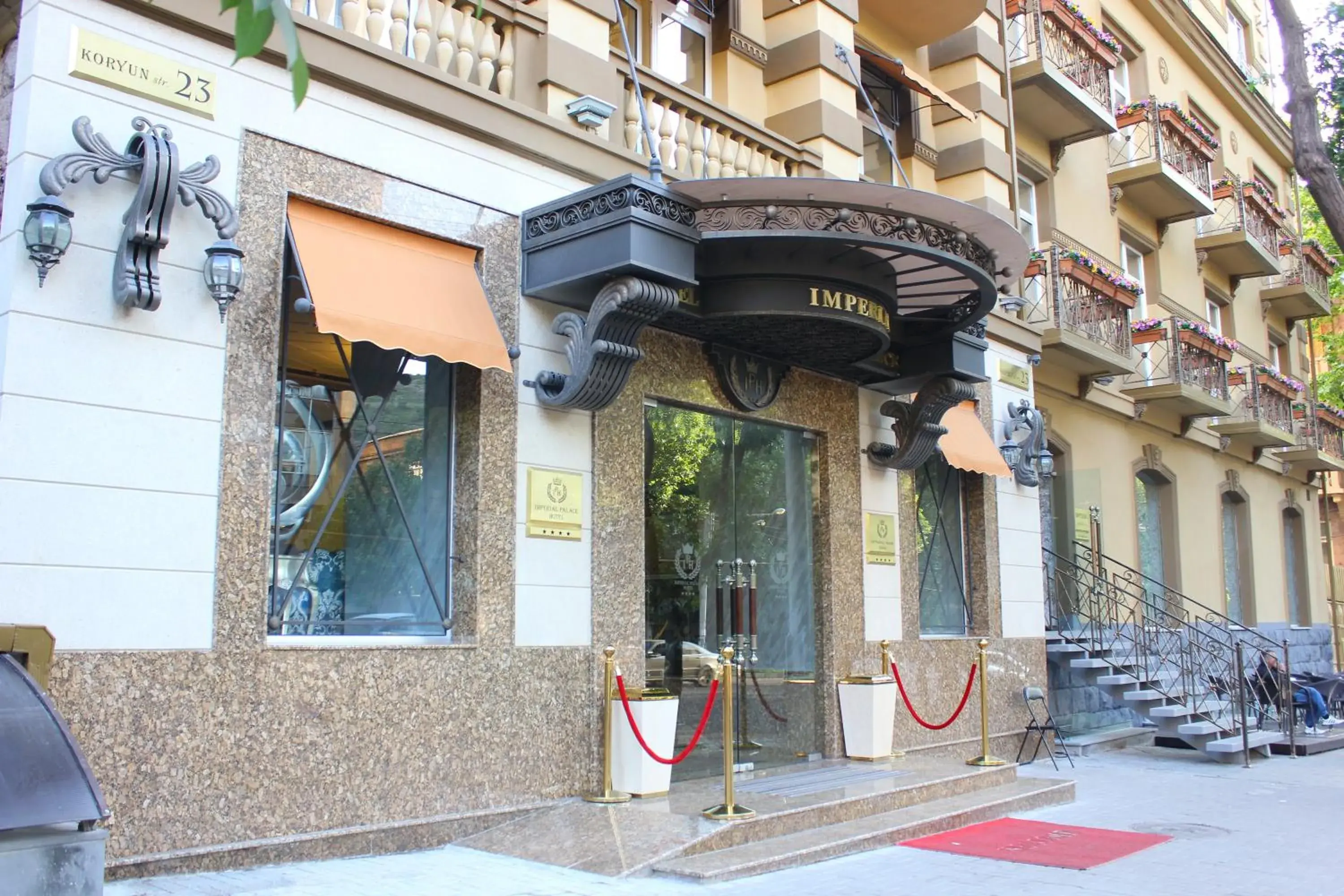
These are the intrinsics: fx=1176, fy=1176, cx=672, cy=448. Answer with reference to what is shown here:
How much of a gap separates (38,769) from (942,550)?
1026 cm

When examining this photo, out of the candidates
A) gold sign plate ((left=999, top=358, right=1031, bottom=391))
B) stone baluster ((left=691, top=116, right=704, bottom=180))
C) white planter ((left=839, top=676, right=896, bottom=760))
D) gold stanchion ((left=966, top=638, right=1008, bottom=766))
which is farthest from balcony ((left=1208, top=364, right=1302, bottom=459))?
stone baluster ((left=691, top=116, right=704, bottom=180))

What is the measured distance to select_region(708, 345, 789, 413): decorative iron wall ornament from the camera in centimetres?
1048

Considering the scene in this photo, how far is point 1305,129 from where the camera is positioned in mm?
10680

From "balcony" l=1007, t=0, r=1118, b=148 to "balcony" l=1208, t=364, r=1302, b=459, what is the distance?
6344 millimetres

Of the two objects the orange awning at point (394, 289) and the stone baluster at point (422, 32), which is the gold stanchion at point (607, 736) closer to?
the orange awning at point (394, 289)

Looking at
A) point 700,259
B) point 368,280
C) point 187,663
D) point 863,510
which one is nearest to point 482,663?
point 187,663

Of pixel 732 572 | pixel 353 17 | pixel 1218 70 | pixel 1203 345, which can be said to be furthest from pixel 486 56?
pixel 1218 70

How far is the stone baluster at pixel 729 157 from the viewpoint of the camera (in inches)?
426

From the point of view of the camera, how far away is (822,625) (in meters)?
11.3

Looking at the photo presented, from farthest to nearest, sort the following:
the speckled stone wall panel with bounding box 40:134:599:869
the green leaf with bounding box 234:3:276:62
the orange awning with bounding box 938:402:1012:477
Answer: the orange awning with bounding box 938:402:1012:477 < the speckled stone wall panel with bounding box 40:134:599:869 < the green leaf with bounding box 234:3:276:62

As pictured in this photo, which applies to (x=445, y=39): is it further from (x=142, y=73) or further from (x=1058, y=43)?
(x=1058, y=43)

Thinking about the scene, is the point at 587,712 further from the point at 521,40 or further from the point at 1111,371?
the point at 1111,371

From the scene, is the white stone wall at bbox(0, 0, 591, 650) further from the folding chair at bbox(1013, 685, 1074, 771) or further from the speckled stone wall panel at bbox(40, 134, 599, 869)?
the folding chair at bbox(1013, 685, 1074, 771)

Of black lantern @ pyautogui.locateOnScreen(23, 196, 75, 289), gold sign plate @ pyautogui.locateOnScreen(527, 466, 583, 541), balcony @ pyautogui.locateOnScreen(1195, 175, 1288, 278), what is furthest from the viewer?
balcony @ pyautogui.locateOnScreen(1195, 175, 1288, 278)
